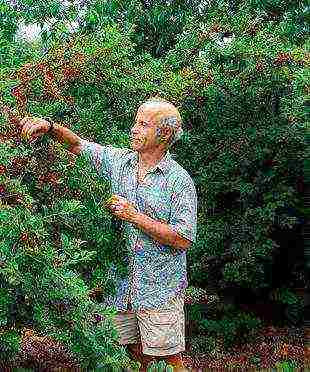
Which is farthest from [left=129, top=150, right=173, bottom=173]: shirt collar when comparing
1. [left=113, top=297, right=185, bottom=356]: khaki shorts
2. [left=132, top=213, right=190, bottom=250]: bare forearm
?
[left=113, top=297, right=185, bottom=356]: khaki shorts

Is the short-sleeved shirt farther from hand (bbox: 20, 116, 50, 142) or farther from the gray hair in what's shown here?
hand (bbox: 20, 116, 50, 142)

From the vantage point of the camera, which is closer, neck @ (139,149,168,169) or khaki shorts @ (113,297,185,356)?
neck @ (139,149,168,169)

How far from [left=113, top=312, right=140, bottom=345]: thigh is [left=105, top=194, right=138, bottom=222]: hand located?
2.28 ft

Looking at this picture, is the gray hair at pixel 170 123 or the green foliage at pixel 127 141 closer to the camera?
the green foliage at pixel 127 141

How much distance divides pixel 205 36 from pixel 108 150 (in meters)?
4.87

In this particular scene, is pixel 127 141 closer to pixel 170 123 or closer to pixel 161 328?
pixel 170 123

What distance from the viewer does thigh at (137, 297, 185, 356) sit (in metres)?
4.84

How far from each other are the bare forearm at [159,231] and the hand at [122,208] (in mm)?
26

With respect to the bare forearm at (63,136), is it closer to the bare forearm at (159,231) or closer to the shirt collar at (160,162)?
the shirt collar at (160,162)

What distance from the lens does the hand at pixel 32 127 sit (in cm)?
426

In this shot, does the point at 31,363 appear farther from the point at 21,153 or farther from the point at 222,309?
the point at 222,309

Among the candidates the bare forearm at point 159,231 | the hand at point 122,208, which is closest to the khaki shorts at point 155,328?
the bare forearm at point 159,231

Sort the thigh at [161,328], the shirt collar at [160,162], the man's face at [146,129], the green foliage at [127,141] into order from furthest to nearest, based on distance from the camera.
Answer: the thigh at [161,328] → the shirt collar at [160,162] → the man's face at [146,129] → the green foliage at [127,141]

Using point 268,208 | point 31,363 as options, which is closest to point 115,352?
point 31,363
